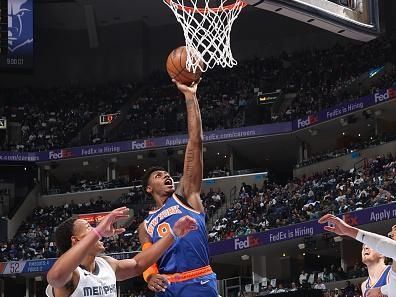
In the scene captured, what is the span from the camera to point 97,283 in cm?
468

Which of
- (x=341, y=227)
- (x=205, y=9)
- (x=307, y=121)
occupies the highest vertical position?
(x=205, y=9)

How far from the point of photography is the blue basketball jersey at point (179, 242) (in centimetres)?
554

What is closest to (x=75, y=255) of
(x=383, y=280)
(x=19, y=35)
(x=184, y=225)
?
(x=184, y=225)

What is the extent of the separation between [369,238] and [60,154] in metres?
29.2

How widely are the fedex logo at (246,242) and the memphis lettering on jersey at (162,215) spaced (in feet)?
62.9

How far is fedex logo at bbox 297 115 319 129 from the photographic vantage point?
2906 cm

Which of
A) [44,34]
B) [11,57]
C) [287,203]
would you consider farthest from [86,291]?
[44,34]

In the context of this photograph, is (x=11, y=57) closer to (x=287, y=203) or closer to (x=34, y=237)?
(x=34, y=237)

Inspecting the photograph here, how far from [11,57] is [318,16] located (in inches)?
1035

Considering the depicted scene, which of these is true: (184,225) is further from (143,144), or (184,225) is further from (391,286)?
(143,144)

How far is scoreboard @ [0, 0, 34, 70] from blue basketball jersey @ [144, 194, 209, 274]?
1066 inches

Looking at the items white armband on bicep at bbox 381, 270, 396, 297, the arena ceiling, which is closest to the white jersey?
white armband on bicep at bbox 381, 270, 396, 297

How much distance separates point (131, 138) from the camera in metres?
33.6

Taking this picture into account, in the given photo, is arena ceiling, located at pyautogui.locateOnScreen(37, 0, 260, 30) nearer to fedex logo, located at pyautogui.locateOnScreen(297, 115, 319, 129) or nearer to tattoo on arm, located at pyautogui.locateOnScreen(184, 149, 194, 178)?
fedex logo, located at pyautogui.locateOnScreen(297, 115, 319, 129)
